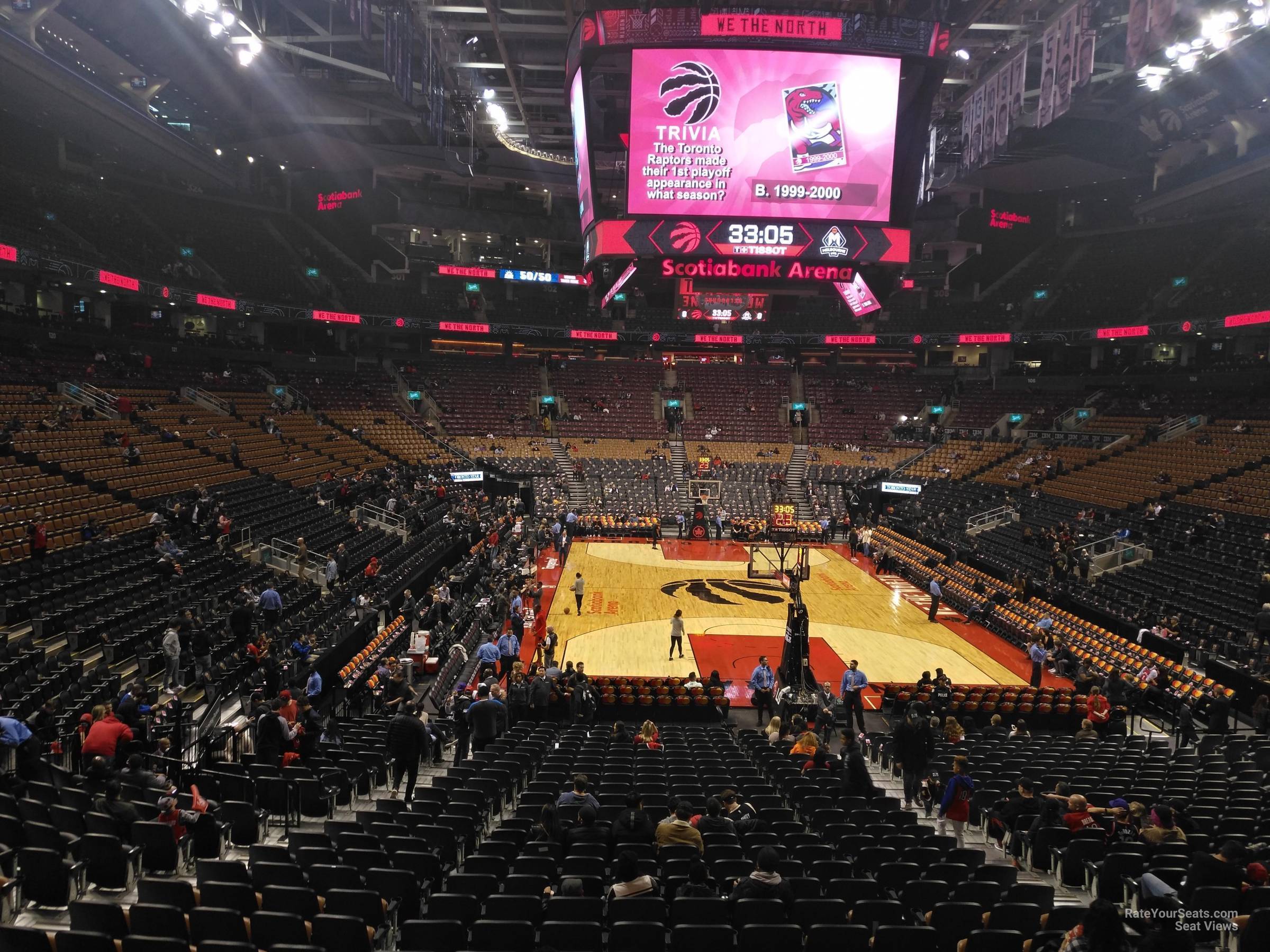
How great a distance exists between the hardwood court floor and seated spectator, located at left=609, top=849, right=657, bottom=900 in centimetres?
1161

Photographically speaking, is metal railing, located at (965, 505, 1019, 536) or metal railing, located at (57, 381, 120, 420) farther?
metal railing, located at (965, 505, 1019, 536)

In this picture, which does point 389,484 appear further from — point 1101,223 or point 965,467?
point 1101,223

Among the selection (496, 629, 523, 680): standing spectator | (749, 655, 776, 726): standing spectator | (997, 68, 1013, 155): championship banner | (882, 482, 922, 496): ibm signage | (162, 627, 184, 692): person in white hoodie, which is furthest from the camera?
(882, 482, 922, 496): ibm signage

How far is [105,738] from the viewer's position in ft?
24.5

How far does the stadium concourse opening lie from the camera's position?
6023mm

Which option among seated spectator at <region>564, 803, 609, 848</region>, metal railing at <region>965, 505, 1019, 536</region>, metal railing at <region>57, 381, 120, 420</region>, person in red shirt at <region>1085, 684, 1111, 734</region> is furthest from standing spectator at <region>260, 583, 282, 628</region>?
metal railing at <region>965, 505, 1019, 536</region>

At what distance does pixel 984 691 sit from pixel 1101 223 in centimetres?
4571

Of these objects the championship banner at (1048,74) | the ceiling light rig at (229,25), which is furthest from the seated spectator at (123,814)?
the championship banner at (1048,74)

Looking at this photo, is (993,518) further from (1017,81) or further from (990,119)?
(1017,81)

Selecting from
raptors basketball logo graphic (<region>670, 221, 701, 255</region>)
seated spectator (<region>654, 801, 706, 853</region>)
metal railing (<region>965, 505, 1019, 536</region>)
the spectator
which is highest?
raptors basketball logo graphic (<region>670, 221, 701, 255</region>)

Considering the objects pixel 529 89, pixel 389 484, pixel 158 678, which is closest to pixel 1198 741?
pixel 158 678

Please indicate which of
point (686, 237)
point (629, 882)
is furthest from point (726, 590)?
point (629, 882)

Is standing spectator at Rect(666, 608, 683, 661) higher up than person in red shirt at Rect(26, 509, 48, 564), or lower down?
lower down

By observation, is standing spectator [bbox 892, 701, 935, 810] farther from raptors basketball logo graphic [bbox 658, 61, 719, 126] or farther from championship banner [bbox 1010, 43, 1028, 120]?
championship banner [bbox 1010, 43, 1028, 120]
